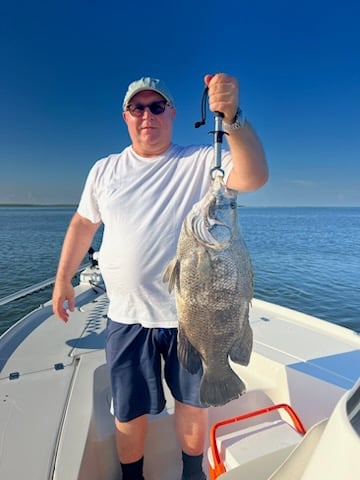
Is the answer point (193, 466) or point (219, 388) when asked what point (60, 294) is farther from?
point (193, 466)

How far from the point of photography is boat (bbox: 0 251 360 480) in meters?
0.99

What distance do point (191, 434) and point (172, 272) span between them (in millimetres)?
1253

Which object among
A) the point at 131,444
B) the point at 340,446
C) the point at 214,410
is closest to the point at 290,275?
the point at 214,410

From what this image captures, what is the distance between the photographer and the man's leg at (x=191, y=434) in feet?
6.92

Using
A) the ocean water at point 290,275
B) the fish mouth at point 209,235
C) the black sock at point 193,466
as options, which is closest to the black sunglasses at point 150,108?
the fish mouth at point 209,235

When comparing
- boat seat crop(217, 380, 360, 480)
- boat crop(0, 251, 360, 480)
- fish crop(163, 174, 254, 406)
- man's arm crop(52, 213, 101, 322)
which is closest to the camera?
boat seat crop(217, 380, 360, 480)

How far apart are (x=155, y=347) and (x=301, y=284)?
10.8m

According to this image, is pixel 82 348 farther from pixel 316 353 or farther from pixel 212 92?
pixel 212 92

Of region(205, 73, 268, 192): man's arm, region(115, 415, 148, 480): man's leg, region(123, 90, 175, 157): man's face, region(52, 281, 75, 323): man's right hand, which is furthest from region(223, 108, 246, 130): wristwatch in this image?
region(115, 415, 148, 480): man's leg

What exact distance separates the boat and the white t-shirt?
0.77 m

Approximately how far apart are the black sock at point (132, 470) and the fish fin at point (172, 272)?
1404 millimetres

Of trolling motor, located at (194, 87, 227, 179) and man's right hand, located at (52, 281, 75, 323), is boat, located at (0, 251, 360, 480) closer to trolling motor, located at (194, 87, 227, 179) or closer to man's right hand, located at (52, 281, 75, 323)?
man's right hand, located at (52, 281, 75, 323)

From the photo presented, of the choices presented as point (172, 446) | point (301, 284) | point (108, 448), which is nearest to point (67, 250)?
point (108, 448)

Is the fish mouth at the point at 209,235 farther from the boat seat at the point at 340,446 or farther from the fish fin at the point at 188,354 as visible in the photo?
the boat seat at the point at 340,446
